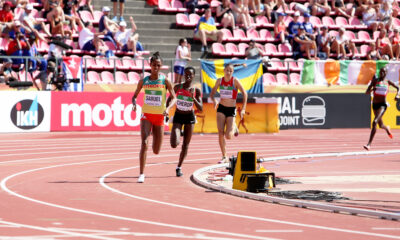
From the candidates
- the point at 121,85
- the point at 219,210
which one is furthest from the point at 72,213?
the point at 121,85

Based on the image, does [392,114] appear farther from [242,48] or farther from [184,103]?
[184,103]

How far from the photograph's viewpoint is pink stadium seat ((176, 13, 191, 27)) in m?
31.4

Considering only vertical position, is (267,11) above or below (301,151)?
above

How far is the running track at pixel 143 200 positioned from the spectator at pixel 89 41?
6363 millimetres

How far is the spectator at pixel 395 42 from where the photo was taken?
32031mm

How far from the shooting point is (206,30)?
30.6 metres

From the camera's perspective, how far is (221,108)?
16.9 metres

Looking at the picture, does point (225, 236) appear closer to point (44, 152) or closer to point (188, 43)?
point (44, 152)

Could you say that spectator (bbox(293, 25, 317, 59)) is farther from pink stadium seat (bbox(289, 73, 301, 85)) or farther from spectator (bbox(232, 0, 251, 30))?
pink stadium seat (bbox(289, 73, 301, 85))

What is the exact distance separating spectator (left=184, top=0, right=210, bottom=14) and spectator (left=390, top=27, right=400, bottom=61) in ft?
25.1

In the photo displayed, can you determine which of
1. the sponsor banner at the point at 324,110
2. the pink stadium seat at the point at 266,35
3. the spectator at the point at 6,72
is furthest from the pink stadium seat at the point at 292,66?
the spectator at the point at 6,72

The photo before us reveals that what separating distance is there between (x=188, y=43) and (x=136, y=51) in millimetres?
2667

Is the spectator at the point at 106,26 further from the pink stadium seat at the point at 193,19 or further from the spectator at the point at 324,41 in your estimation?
the spectator at the point at 324,41

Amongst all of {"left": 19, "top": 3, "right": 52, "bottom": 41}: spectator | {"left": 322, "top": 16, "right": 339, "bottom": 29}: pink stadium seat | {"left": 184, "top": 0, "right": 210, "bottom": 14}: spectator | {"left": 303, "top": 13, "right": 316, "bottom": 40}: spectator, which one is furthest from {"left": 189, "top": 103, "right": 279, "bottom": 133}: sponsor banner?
{"left": 322, "top": 16, "right": 339, "bottom": 29}: pink stadium seat
